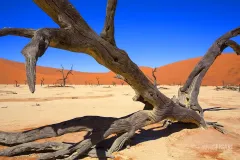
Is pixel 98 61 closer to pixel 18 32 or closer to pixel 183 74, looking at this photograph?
pixel 18 32

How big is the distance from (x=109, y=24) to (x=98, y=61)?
0.76 metres

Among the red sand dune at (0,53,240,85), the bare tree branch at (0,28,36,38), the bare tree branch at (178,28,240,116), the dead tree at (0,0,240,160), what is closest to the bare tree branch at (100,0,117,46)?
the dead tree at (0,0,240,160)

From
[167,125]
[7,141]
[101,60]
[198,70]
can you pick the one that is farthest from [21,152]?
[198,70]

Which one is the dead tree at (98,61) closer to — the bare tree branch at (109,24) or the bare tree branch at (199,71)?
the bare tree branch at (109,24)

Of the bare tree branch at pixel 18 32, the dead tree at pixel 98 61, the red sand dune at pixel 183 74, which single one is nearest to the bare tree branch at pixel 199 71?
the dead tree at pixel 98 61

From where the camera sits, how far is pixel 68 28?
333 centimetres

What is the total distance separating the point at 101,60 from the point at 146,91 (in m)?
1.39

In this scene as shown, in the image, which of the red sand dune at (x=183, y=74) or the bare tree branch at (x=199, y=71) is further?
the red sand dune at (x=183, y=74)

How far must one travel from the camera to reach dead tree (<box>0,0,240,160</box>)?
121 inches

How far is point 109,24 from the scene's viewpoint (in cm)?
376

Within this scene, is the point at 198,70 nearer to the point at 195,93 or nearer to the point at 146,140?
the point at 195,93

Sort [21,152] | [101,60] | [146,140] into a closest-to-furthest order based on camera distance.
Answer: [101,60] < [21,152] < [146,140]

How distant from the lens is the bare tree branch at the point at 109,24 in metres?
3.66

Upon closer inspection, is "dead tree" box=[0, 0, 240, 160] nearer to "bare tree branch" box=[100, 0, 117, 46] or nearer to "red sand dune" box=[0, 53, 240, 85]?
"bare tree branch" box=[100, 0, 117, 46]
